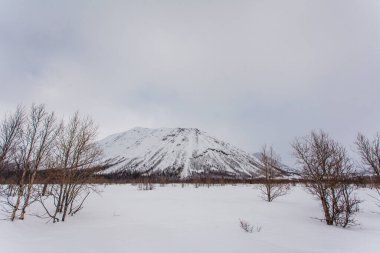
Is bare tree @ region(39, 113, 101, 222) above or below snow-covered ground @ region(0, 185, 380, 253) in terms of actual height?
above

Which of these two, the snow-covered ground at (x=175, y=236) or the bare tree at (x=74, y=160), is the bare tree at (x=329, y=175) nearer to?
the snow-covered ground at (x=175, y=236)

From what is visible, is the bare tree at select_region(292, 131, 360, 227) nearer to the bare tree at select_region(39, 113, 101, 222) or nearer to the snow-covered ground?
the snow-covered ground

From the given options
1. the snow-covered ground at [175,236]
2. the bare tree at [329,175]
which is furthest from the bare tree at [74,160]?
the bare tree at [329,175]

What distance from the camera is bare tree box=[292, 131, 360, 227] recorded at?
1307 centimetres

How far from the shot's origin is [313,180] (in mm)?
13922

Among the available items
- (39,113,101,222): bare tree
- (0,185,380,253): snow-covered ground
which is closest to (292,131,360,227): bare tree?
(0,185,380,253): snow-covered ground

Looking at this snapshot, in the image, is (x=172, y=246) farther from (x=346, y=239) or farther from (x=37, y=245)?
(x=346, y=239)

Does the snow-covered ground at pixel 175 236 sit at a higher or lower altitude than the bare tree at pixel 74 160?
lower

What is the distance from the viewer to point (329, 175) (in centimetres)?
1345

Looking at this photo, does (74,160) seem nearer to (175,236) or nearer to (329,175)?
(175,236)

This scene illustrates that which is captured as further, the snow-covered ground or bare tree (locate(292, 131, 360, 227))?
bare tree (locate(292, 131, 360, 227))

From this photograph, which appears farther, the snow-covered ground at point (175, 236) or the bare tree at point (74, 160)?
the bare tree at point (74, 160)

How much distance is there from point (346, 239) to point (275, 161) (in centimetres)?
1810

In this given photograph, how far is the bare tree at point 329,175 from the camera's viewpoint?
42.9 ft
